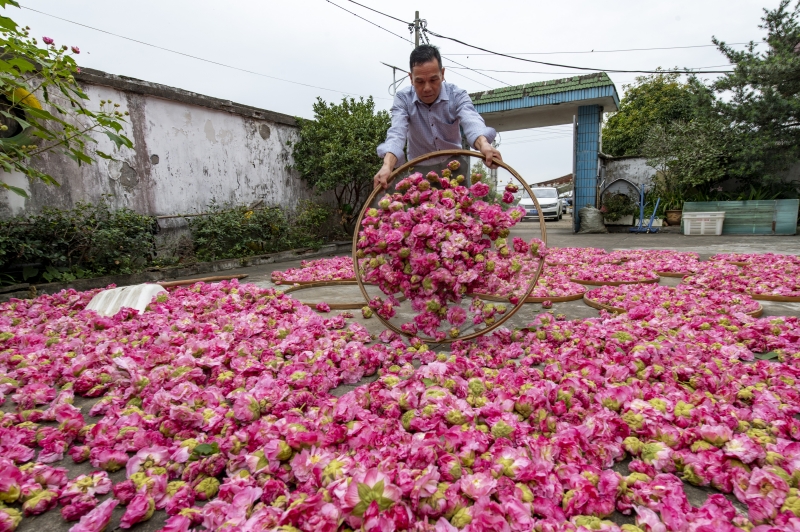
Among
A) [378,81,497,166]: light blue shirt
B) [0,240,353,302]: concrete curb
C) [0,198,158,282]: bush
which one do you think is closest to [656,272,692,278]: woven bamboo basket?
[378,81,497,166]: light blue shirt

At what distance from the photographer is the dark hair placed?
8.41 feet

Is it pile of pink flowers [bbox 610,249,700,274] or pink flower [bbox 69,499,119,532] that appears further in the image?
pile of pink flowers [bbox 610,249,700,274]

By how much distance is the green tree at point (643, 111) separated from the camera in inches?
758

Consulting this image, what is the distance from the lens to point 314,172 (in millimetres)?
8367

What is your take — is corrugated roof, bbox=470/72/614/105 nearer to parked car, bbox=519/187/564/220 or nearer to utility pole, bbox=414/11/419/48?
utility pole, bbox=414/11/419/48

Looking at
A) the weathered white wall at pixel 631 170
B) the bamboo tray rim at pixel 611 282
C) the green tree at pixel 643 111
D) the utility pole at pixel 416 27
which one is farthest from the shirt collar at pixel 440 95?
the green tree at pixel 643 111

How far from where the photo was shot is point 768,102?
28.7 feet

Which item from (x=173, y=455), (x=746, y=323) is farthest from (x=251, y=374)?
(x=746, y=323)

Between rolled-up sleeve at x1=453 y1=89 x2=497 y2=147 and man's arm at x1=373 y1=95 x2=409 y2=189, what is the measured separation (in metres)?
0.39

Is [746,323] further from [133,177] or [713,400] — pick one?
[133,177]

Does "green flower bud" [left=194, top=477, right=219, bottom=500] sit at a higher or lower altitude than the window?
lower

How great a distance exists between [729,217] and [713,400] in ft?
33.5

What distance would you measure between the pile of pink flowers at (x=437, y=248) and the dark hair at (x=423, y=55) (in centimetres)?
84

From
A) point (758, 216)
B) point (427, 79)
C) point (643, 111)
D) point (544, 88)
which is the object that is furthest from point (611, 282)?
point (643, 111)
